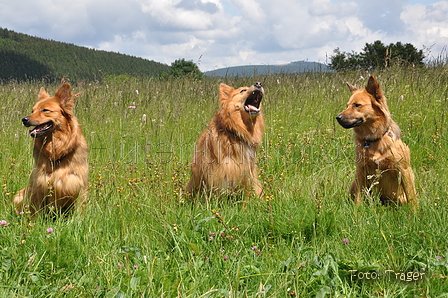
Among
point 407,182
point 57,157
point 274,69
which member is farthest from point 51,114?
point 274,69

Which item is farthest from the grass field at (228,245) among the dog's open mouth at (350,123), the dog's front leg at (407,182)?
the dog's open mouth at (350,123)

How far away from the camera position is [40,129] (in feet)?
10.1

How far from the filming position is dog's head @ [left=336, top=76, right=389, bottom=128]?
3.34 metres

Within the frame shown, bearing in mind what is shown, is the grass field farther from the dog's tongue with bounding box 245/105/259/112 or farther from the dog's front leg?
the dog's tongue with bounding box 245/105/259/112

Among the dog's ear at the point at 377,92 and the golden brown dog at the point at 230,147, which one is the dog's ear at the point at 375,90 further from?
the golden brown dog at the point at 230,147

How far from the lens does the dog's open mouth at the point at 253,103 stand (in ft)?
12.2

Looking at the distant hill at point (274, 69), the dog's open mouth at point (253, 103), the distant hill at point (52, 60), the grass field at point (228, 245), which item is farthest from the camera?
the distant hill at point (52, 60)

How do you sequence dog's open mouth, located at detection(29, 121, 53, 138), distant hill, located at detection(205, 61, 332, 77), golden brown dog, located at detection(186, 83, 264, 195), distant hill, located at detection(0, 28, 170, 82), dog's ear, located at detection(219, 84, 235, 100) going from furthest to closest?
1. distant hill, located at detection(0, 28, 170, 82)
2. distant hill, located at detection(205, 61, 332, 77)
3. dog's ear, located at detection(219, 84, 235, 100)
4. golden brown dog, located at detection(186, 83, 264, 195)
5. dog's open mouth, located at detection(29, 121, 53, 138)

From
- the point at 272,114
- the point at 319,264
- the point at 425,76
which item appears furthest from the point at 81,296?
the point at 425,76

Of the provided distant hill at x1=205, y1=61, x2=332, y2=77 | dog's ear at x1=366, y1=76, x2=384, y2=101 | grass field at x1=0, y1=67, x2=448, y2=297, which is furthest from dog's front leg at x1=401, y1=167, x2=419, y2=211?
distant hill at x1=205, y1=61, x2=332, y2=77

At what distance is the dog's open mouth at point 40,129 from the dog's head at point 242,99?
1.70 metres

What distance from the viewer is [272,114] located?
A: 230 inches

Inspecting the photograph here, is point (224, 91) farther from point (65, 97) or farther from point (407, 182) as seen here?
point (407, 182)

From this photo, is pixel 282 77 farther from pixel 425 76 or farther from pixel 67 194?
pixel 67 194
